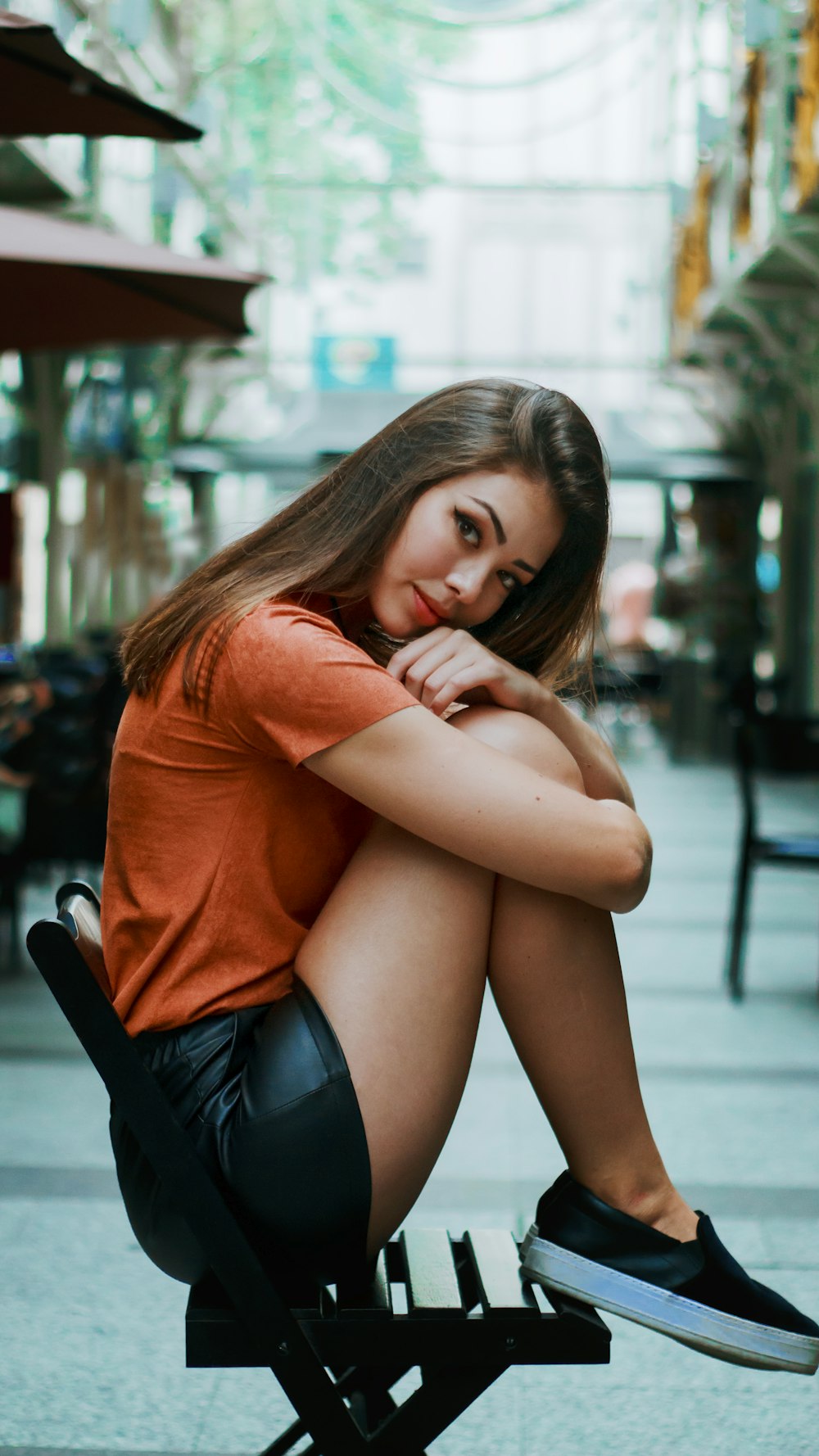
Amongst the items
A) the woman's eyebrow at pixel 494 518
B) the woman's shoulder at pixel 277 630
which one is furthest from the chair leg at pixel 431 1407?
the woman's eyebrow at pixel 494 518

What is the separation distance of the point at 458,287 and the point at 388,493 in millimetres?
18548

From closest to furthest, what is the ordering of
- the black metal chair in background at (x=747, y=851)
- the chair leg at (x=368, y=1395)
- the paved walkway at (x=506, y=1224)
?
the chair leg at (x=368, y=1395)
the paved walkway at (x=506, y=1224)
the black metal chair in background at (x=747, y=851)

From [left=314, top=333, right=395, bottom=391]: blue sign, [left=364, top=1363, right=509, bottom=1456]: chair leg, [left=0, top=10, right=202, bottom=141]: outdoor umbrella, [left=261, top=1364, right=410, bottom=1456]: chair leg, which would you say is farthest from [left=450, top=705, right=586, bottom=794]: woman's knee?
[left=314, top=333, right=395, bottom=391]: blue sign

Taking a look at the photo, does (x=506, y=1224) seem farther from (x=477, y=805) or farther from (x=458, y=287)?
(x=458, y=287)

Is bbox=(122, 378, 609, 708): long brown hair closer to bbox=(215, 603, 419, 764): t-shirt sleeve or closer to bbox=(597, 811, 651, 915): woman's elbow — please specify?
bbox=(215, 603, 419, 764): t-shirt sleeve

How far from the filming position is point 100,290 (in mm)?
4484

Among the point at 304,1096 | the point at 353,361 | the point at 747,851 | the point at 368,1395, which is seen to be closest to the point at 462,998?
the point at 304,1096

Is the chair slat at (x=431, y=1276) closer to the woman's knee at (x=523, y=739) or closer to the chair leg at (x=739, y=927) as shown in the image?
the woman's knee at (x=523, y=739)

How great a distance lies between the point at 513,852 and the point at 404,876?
10 centimetres

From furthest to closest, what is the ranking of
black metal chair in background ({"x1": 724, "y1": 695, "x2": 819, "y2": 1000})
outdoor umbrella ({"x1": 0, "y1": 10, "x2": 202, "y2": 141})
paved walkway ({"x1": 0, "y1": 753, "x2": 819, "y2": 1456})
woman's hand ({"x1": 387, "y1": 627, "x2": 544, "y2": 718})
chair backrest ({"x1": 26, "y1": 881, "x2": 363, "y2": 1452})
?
1. black metal chair in background ({"x1": 724, "y1": 695, "x2": 819, "y2": 1000})
2. outdoor umbrella ({"x1": 0, "y1": 10, "x2": 202, "y2": 141})
3. paved walkway ({"x1": 0, "y1": 753, "x2": 819, "y2": 1456})
4. woman's hand ({"x1": 387, "y1": 627, "x2": 544, "y2": 718})
5. chair backrest ({"x1": 26, "y1": 881, "x2": 363, "y2": 1452})

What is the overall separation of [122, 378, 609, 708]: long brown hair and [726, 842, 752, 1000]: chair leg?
319cm

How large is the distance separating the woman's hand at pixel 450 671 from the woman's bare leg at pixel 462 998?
0.05m

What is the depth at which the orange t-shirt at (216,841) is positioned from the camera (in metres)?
1.44

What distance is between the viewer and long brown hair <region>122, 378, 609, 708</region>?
61.2 inches
